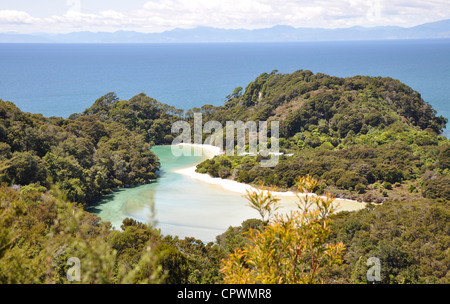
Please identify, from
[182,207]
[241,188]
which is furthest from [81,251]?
[241,188]

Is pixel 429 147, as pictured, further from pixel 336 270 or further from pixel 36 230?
pixel 36 230

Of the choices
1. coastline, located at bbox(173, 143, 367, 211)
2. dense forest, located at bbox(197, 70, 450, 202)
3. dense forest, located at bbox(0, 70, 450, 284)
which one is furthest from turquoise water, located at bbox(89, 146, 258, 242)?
dense forest, located at bbox(197, 70, 450, 202)

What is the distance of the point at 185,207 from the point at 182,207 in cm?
16

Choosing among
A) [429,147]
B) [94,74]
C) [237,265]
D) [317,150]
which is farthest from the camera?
[94,74]

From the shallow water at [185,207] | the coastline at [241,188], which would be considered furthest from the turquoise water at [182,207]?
the coastline at [241,188]

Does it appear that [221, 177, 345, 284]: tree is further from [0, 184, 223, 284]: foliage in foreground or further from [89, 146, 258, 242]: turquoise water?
[89, 146, 258, 242]: turquoise water

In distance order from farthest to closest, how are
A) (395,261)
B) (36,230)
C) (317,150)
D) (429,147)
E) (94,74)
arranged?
(94,74), (317,150), (429,147), (36,230), (395,261)

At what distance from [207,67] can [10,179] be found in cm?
11958

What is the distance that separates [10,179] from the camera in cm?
2022

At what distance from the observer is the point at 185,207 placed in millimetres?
22047

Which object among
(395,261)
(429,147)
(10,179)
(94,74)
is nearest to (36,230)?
(10,179)
